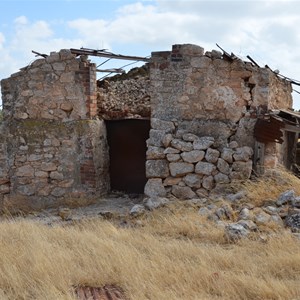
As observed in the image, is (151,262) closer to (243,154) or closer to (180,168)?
(180,168)

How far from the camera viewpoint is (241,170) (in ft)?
26.0

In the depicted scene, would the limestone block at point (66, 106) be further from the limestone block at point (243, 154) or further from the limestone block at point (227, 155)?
the limestone block at point (243, 154)

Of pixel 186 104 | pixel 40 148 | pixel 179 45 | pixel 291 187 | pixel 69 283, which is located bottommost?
pixel 69 283

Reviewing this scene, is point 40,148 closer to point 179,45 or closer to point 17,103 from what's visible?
point 17,103

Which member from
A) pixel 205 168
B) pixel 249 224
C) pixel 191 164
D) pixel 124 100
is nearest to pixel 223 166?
pixel 205 168

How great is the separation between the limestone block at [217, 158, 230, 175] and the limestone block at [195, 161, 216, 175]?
0.10 meters

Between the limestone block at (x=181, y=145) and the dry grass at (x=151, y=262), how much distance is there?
1.88 metres

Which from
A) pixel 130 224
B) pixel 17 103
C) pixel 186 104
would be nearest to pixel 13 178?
pixel 17 103

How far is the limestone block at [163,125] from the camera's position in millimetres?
8344

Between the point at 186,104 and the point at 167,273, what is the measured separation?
4.33 m

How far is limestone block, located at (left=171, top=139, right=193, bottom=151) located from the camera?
8.01m

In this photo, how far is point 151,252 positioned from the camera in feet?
17.4

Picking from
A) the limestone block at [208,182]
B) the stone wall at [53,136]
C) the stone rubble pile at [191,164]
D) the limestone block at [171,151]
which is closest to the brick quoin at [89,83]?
the stone wall at [53,136]

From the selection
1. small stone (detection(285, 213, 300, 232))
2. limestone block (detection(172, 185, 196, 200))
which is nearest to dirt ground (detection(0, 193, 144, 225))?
limestone block (detection(172, 185, 196, 200))
